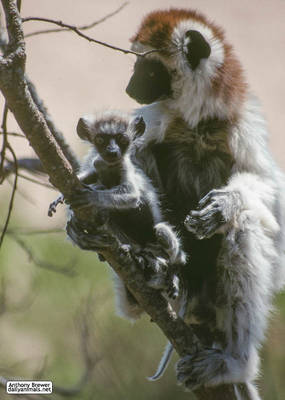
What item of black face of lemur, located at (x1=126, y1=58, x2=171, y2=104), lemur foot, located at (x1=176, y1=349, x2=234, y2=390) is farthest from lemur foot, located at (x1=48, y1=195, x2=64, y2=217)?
black face of lemur, located at (x1=126, y1=58, x2=171, y2=104)

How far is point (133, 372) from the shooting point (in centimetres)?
758

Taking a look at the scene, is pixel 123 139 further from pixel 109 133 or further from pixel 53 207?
pixel 53 207

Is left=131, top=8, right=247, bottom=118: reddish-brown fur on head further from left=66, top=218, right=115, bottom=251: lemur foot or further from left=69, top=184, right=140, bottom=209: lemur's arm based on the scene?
left=66, top=218, right=115, bottom=251: lemur foot

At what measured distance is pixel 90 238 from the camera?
12.5 feet

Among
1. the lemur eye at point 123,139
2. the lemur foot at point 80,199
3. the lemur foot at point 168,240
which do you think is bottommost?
the lemur foot at point 168,240

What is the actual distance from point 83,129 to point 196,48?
1289 mm

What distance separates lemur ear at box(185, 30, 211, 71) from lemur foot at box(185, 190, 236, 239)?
127 cm

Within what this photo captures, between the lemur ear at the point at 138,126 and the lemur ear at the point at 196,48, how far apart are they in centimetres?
84

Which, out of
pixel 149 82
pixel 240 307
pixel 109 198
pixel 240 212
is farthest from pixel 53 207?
pixel 149 82

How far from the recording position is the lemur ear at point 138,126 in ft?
15.6

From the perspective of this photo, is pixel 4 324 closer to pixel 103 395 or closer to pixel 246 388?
pixel 103 395

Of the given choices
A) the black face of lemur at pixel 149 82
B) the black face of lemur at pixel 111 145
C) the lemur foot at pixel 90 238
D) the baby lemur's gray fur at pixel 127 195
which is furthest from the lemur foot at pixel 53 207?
the black face of lemur at pixel 149 82

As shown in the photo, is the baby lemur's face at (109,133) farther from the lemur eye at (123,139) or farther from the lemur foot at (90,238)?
the lemur foot at (90,238)

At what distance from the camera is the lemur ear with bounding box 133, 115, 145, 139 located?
4758 millimetres
